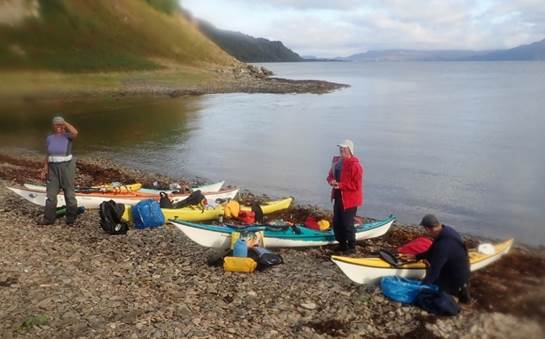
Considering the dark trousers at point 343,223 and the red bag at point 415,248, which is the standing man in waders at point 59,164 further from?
the red bag at point 415,248

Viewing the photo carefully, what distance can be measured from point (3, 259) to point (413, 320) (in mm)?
8931

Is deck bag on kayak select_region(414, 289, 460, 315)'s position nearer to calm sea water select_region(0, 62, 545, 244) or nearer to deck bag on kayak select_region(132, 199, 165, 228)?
deck bag on kayak select_region(132, 199, 165, 228)

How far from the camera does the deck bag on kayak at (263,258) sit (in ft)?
38.9

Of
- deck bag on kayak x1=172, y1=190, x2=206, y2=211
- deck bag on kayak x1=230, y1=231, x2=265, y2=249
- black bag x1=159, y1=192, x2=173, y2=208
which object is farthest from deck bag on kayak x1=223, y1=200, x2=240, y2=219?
deck bag on kayak x1=230, y1=231, x2=265, y2=249

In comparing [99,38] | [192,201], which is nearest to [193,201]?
[192,201]

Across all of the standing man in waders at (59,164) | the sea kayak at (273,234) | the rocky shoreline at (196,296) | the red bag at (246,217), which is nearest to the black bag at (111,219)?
the rocky shoreline at (196,296)

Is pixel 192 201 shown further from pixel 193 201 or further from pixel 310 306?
pixel 310 306

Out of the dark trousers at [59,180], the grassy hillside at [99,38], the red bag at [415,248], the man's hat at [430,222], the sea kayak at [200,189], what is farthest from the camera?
the grassy hillside at [99,38]

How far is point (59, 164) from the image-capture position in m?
13.4

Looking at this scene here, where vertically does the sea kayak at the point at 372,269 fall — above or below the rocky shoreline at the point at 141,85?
below

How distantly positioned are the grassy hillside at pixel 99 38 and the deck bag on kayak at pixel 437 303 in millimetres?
94069

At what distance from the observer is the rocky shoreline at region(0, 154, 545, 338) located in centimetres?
880

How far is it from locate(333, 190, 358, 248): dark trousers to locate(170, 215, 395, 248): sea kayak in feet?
2.30

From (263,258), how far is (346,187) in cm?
259
